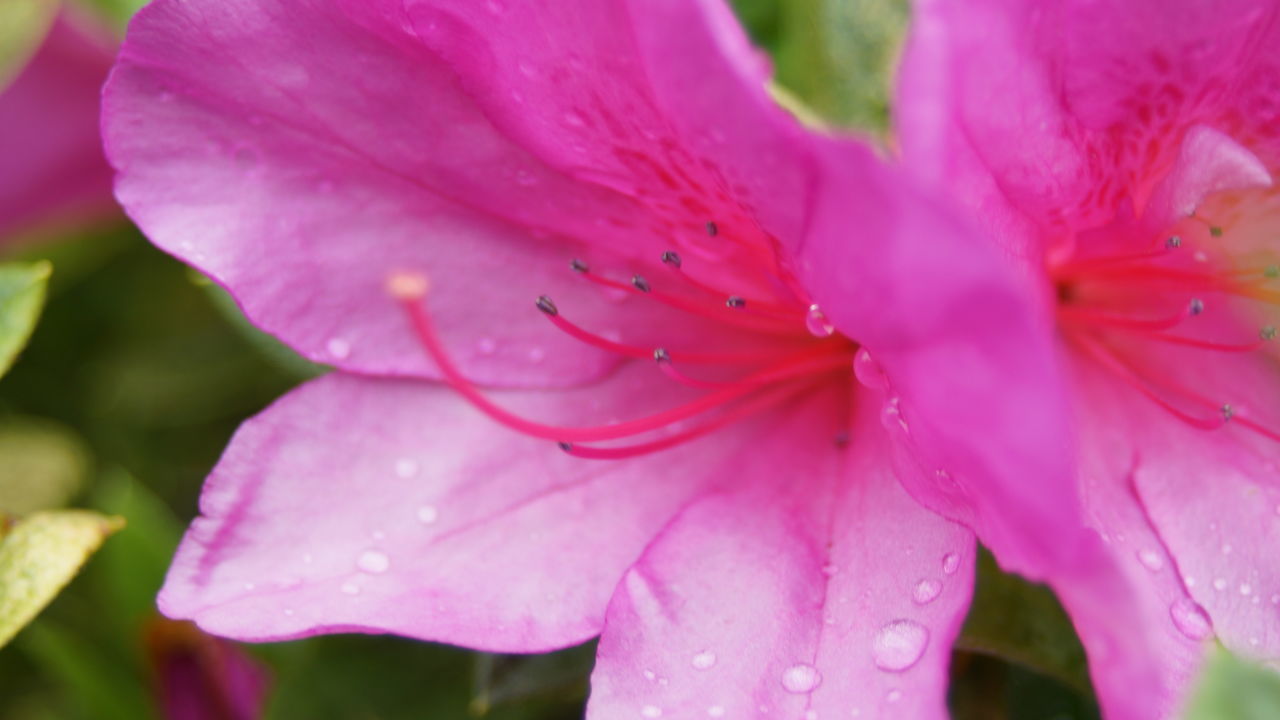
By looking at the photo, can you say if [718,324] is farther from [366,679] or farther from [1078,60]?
[366,679]

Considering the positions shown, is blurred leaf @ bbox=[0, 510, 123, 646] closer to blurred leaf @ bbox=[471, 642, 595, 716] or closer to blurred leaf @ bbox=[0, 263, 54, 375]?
blurred leaf @ bbox=[0, 263, 54, 375]

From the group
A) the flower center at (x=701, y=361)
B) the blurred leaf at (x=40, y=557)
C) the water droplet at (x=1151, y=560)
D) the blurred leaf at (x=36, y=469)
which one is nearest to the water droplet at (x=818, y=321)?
the flower center at (x=701, y=361)

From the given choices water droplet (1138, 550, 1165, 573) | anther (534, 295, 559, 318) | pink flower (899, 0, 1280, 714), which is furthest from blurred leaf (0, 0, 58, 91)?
water droplet (1138, 550, 1165, 573)

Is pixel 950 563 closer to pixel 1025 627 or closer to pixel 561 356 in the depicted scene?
pixel 1025 627

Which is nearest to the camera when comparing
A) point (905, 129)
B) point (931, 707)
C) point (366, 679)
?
point (905, 129)

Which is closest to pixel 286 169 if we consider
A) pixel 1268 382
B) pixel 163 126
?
pixel 163 126

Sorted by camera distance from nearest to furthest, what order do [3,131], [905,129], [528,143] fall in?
[905,129] → [528,143] → [3,131]

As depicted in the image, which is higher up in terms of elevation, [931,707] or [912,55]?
[912,55]
